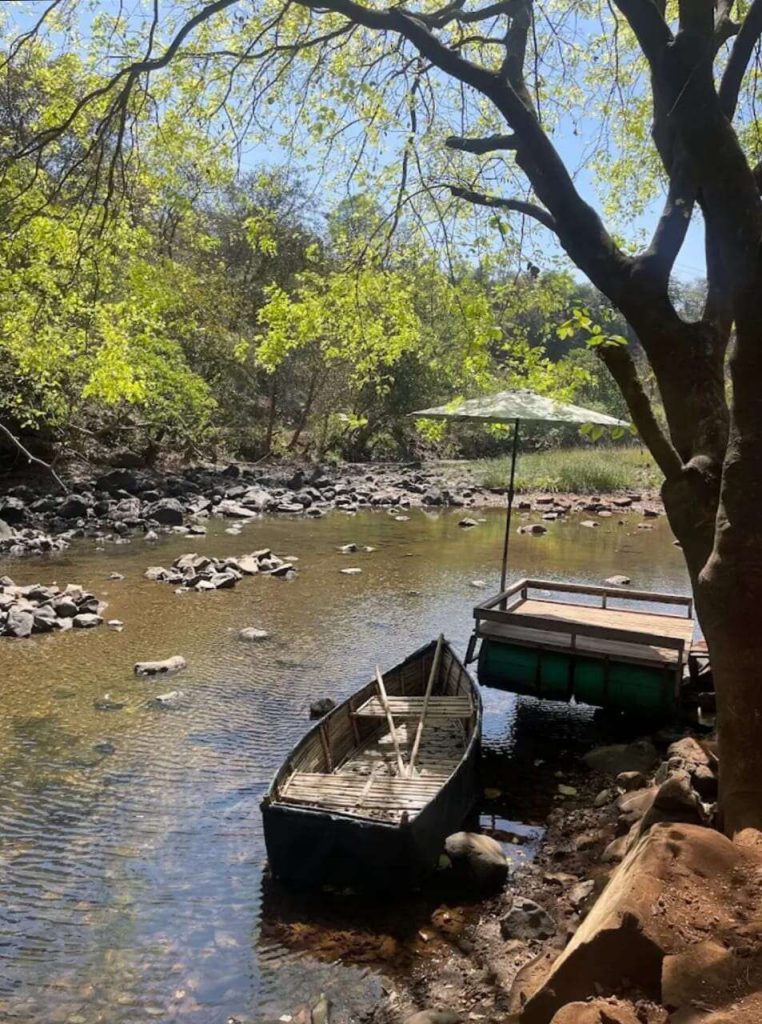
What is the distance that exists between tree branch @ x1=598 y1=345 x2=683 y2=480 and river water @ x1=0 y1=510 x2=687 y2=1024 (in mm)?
3706

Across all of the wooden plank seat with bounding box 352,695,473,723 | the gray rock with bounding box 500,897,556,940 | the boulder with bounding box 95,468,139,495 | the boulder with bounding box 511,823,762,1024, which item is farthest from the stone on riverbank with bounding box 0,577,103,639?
the boulder with bounding box 511,823,762,1024

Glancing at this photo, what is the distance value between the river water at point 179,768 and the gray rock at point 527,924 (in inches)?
36.2

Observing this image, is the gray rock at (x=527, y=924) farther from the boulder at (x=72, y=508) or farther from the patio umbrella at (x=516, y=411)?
the boulder at (x=72, y=508)

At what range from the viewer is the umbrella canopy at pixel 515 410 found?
1022 cm

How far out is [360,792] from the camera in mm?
6824

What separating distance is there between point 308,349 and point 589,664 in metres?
27.8

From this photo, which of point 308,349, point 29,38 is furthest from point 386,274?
point 308,349

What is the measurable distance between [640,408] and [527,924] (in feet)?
11.2

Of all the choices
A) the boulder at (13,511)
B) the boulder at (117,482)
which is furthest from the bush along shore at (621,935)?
the boulder at (117,482)

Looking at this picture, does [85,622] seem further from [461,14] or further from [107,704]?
[461,14]

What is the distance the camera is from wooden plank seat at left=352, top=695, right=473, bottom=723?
8.59m

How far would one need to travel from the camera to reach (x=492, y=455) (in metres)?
44.7

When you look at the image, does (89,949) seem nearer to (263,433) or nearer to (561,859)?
(561,859)

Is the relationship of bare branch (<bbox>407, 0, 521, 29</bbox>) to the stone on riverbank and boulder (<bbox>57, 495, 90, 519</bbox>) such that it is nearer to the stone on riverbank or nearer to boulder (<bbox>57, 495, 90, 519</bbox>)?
the stone on riverbank
